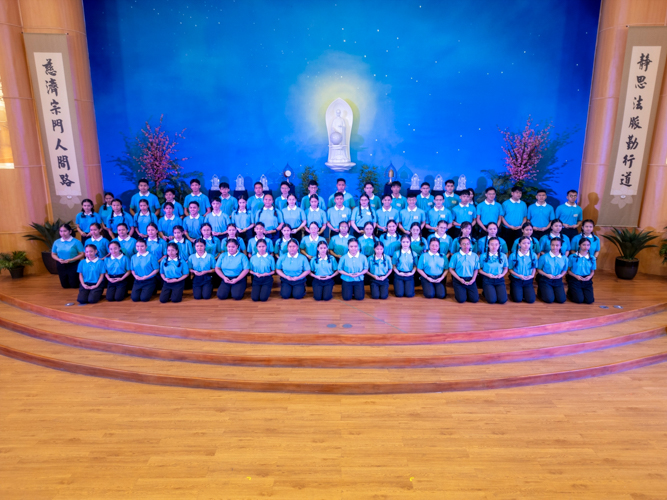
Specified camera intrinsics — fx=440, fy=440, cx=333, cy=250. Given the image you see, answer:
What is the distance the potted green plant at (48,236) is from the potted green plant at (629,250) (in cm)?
838

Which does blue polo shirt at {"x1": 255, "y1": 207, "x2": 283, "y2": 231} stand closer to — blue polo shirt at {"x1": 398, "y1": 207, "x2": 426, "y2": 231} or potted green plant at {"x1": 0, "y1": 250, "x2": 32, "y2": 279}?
blue polo shirt at {"x1": 398, "y1": 207, "x2": 426, "y2": 231}

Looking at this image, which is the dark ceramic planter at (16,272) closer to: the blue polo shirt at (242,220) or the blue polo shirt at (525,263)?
the blue polo shirt at (242,220)

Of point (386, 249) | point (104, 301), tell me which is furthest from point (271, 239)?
point (104, 301)

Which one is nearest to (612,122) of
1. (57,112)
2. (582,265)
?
(582,265)

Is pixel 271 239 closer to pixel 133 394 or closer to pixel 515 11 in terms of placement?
pixel 133 394

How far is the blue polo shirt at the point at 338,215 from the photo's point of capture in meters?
6.39

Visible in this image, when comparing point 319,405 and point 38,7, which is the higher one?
point 38,7

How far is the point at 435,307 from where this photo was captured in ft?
17.5

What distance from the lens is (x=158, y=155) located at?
7.13m

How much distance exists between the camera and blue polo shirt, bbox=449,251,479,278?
555cm

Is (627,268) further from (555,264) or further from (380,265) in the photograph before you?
(380,265)

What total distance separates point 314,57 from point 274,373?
5.40m

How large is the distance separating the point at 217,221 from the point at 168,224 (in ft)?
2.44

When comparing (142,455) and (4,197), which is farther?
(4,197)
